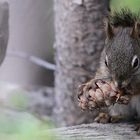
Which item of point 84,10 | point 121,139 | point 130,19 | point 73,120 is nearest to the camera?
point 121,139

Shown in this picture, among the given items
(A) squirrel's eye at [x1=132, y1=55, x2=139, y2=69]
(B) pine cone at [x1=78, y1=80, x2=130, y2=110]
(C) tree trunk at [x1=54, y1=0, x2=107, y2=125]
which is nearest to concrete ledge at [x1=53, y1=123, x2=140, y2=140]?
(B) pine cone at [x1=78, y1=80, x2=130, y2=110]

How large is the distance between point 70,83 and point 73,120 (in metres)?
0.25

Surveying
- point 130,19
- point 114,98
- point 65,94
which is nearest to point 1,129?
point 114,98

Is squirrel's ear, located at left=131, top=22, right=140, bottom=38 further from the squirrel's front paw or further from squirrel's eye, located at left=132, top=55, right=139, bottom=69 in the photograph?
the squirrel's front paw

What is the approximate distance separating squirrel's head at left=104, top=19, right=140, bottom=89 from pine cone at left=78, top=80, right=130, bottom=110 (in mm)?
30

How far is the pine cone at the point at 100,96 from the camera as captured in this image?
1.40 m

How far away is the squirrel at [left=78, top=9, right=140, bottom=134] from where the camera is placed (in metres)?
1.45

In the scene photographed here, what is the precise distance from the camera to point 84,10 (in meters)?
2.51

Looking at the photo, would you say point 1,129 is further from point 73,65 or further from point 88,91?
point 73,65

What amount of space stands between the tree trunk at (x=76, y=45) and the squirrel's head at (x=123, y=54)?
2.84 feet

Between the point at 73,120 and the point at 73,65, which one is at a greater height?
the point at 73,65

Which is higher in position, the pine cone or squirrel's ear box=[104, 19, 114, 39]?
squirrel's ear box=[104, 19, 114, 39]

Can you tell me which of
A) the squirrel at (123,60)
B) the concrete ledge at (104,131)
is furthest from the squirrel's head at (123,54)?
the concrete ledge at (104,131)

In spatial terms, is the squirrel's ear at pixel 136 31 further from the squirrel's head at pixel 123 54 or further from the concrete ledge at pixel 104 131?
the concrete ledge at pixel 104 131
